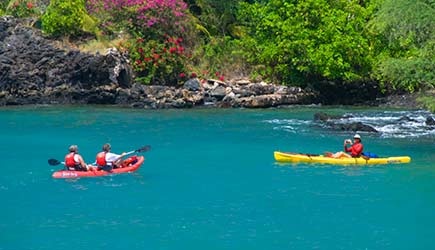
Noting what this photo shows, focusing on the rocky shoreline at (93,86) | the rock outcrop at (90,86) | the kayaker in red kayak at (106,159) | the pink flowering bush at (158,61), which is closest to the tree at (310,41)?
the rocky shoreline at (93,86)

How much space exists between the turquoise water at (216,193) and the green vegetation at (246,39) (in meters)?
11.8

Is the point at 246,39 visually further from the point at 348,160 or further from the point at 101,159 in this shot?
the point at 101,159

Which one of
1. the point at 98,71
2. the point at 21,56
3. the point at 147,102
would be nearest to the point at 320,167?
the point at 147,102

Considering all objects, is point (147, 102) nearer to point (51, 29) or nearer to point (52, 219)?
point (51, 29)

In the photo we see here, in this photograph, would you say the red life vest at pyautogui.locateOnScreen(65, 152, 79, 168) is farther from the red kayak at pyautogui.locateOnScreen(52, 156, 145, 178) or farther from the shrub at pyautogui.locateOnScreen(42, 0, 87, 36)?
the shrub at pyautogui.locateOnScreen(42, 0, 87, 36)

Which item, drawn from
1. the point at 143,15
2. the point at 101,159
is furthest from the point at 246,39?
the point at 101,159

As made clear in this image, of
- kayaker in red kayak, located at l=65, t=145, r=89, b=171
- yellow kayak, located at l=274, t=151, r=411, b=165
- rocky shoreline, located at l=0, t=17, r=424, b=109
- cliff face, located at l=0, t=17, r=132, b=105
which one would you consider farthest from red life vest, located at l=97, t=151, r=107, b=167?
cliff face, located at l=0, t=17, r=132, b=105

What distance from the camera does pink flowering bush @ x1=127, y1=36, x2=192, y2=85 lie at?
150 feet

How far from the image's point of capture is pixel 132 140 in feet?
98.4

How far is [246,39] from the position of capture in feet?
157

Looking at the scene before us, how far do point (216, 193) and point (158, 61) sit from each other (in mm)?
26056

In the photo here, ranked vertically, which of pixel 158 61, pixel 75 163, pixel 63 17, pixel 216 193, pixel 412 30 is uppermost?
pixel 412 30

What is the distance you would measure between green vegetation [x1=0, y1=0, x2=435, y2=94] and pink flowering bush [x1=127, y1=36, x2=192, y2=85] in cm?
6

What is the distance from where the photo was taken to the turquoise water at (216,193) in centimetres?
1625
